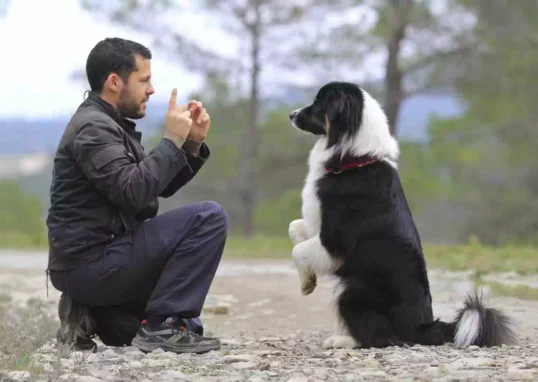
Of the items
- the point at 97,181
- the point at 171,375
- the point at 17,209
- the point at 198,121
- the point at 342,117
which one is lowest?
the point at 171,375

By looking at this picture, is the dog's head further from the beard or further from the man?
the beard

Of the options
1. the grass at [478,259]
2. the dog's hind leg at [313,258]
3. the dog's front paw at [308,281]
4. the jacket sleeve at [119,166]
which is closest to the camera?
the jacket sleeve at [119,166]

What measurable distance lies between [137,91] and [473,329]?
8.30 ft

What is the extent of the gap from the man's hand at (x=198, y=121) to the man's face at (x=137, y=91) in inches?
11.3

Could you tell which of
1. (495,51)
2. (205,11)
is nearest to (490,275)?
(495,51)

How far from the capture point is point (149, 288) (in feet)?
15.9

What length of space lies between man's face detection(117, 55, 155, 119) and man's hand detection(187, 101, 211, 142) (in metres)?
0.29

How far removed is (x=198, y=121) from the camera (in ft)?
16.3

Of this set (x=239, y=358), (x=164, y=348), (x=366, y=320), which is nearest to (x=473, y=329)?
(x=366, y=320)

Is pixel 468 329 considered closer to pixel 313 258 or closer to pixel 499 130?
pixel 313 258

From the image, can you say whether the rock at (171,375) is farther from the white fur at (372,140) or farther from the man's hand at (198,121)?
the white fur at (372,140)

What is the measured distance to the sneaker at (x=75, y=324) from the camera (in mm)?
4836

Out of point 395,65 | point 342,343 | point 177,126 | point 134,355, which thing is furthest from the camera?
point 395,65

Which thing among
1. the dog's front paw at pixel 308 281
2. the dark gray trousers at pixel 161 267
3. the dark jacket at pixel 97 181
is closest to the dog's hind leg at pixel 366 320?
the dog's front paw at pixel 308 281
